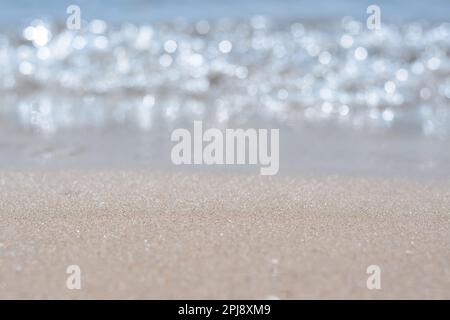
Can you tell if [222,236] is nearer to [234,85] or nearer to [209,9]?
[234,85]

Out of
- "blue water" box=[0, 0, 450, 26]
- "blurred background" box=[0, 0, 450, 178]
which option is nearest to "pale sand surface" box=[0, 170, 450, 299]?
"blurred background" box=[0, 0, 450, 178]

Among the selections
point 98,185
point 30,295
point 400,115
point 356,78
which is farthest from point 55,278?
point 356,78

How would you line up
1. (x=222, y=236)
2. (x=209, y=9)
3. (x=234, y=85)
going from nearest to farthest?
(x=222, y=236)
(x=234, y=85)
(x=209, y=9)

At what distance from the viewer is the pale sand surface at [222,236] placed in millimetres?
1798

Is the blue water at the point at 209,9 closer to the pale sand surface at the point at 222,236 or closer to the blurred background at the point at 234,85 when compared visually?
the blurred background at the point at 234,85

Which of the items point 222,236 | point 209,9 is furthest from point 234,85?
point 222,236

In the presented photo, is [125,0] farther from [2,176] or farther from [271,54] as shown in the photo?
[2,176]

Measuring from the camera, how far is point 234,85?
4.88m

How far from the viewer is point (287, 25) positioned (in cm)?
581

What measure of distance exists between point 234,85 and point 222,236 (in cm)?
284

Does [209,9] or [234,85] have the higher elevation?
[209,9]

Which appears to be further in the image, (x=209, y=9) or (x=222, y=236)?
(x=209, y=9)
